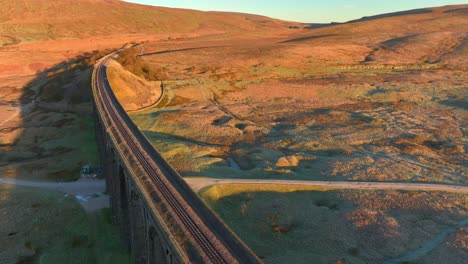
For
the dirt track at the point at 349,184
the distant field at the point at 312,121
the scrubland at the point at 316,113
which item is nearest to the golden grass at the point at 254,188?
the dirt track at the point at 349,184

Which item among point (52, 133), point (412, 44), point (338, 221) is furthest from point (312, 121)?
point (412, 44)

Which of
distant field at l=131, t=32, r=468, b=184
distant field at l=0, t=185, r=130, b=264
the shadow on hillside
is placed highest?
distant field at l=131, t=32, r=468, b=184

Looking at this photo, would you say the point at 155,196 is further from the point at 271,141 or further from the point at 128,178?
the point at 271,141

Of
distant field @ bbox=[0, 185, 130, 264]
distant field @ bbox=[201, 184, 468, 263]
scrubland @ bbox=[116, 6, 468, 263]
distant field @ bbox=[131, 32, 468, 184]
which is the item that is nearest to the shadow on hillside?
distant field @ bbox=[0, 185, 130, 264]

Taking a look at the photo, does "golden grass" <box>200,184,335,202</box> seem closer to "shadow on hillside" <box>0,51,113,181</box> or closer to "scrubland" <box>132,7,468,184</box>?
"scrubland" <box>132,7,468,184</box>

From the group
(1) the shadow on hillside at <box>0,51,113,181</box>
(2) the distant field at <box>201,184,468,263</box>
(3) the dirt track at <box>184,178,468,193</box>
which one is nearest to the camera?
(2) the distant field at <box>201,184,468,263</box>

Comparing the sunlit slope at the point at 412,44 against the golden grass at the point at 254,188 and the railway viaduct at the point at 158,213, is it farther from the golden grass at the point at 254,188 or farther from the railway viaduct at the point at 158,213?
the railway viaduct at the point at 158,213

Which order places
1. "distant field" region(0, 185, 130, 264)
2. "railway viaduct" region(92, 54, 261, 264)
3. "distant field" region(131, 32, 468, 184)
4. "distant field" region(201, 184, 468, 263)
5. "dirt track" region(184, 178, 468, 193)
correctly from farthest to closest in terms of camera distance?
"distant field" region(131, 32, 468, 184) → "dirt track" region(184, 178, 468, 193) → "distant field" region(0, 185, 130, 264) → "distant field" region(201, 184, 468, 263) → "railway viaduct" region(92, 54, 261, 264)

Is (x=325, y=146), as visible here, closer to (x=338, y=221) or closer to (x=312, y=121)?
(x=312, y=121)
